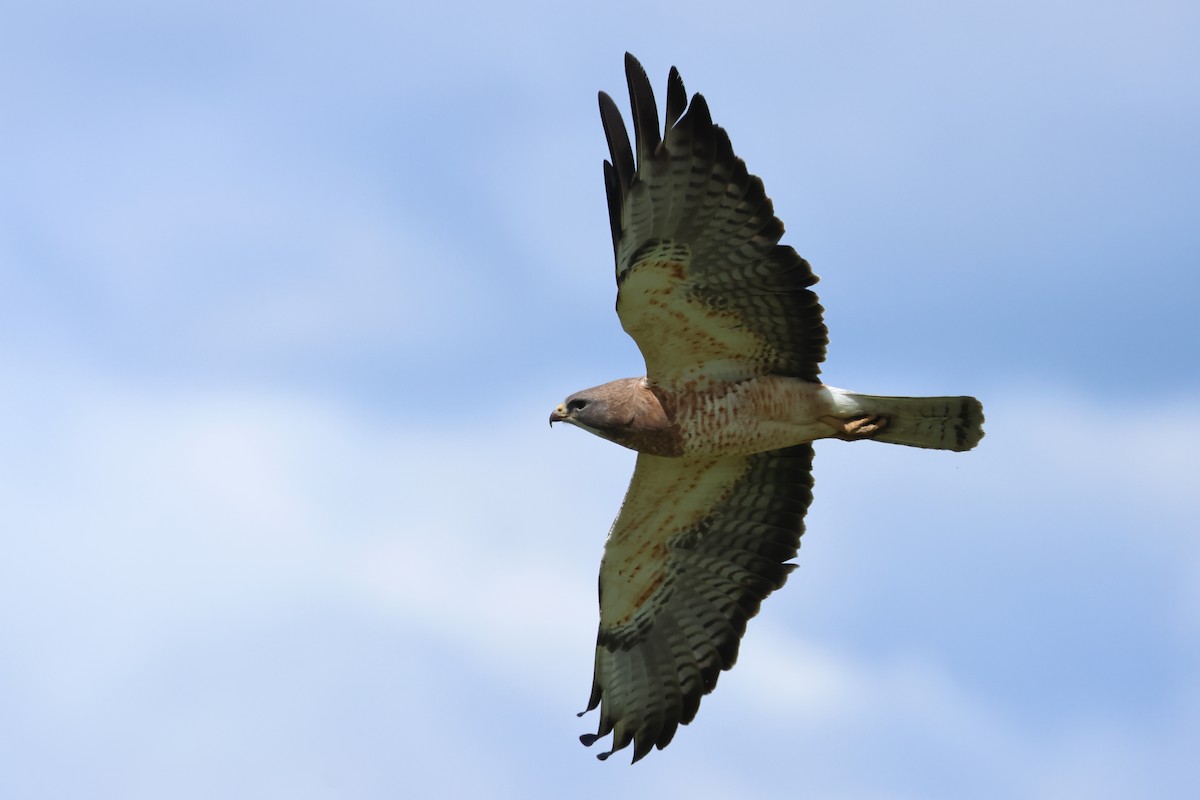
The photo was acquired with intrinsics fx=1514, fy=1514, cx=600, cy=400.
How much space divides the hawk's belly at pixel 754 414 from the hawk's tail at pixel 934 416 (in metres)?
0.26

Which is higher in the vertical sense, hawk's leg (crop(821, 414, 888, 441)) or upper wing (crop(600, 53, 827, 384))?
upper wing (crop(600, 53, 827, 384))

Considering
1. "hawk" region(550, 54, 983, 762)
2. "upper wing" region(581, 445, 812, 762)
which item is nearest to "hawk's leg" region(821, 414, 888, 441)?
"hawk" region(550, 54, 983, 762)

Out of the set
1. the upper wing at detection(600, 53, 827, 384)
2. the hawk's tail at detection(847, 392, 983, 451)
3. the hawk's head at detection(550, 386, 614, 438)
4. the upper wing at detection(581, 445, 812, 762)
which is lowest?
the upper wing at detection(581, 445, 812, 762)

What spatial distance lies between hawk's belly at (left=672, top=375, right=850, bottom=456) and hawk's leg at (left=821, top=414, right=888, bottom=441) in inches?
1.9

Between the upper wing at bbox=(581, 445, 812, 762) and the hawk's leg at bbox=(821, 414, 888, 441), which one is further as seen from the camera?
the upper wing at bbox=(581, 445, 812, 762)

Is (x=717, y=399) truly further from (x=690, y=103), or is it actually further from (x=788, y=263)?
(x=690, y=103)

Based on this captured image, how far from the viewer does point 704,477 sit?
441 inches

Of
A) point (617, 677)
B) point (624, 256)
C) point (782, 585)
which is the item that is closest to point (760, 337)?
point (624, 256)

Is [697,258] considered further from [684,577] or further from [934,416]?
[684,577]

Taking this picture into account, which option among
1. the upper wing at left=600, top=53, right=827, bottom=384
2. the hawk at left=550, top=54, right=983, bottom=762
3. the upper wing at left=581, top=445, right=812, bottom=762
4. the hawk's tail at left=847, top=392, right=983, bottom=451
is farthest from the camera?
the upper wing at left=581, top=445, right=812, bottom=762

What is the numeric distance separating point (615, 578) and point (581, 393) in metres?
1.74

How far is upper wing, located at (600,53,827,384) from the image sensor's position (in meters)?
9.48

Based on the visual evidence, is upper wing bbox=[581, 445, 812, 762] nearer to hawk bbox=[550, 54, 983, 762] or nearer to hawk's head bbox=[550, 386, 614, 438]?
hawk bbox=[550, 54, 983, 762]

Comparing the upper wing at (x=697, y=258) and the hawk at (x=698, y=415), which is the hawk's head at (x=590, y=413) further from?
the upper wing at (x=697, y=258)
